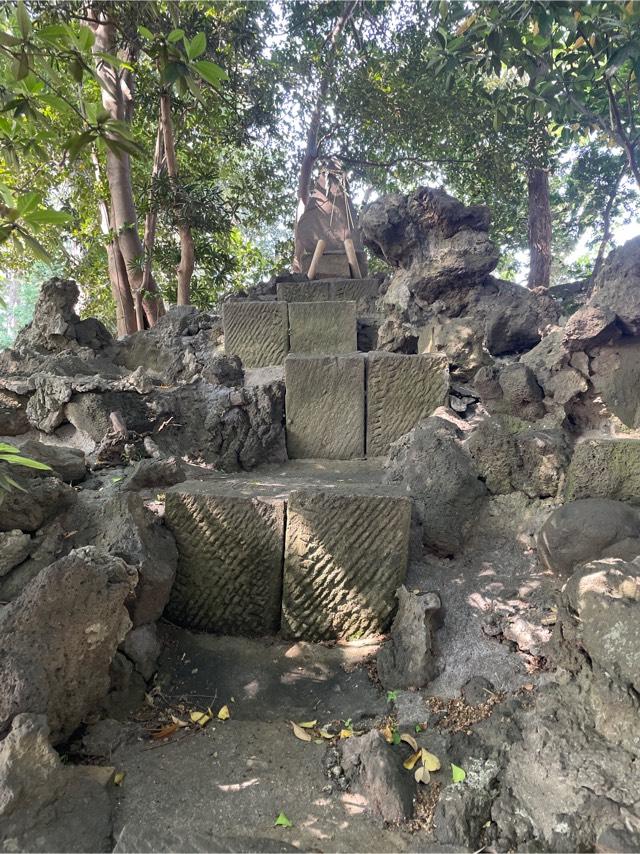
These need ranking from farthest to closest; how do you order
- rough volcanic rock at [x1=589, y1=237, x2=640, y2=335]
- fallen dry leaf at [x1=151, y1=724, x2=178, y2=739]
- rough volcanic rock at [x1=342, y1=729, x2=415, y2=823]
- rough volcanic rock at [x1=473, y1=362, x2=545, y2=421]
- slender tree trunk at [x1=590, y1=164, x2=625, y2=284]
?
1. slender tree trunk at [x1=590, y1=164, x2=625, y2=284]
2. rough volcanic rock at [x1=473, y1=362, x2=545, y2=421]
3. rough volcanic rock at [x1=589, y1=237, x2=640, y2=335]
4. fallen dry leaf at [x1=151, y1=724, x2=178, y2=739]
5. rough volcanic rock at [x1=342, y1=729, x2=415, y2=823]

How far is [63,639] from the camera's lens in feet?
6.83

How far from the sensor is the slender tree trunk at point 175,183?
7.39m

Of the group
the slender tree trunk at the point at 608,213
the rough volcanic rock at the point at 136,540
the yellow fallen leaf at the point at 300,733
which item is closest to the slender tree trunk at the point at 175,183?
the rough volcanic rock at the point at 136,540

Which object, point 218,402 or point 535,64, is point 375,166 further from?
point 218,402

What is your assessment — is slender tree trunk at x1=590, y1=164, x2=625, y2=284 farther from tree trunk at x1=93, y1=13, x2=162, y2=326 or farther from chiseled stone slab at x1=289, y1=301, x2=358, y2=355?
tree trunk at x1=93, y1=13, x2=162, y2=326

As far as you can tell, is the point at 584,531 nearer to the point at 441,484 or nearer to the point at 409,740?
the point at 441,484

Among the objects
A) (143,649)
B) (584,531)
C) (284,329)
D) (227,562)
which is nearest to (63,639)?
(143,649)

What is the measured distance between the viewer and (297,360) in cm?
416

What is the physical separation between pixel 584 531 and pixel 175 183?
7080 millimetres

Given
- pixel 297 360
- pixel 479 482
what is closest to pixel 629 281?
pixel 479 482

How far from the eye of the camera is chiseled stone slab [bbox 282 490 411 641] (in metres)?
2.75

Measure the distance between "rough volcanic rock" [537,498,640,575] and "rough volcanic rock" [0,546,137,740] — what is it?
2.10 meters

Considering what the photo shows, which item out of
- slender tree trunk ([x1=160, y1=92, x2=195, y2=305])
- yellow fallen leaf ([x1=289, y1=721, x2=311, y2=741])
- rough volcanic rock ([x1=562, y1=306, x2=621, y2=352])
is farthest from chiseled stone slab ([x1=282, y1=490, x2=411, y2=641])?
slender tree trunk ([x1=160, y1=92, x2=195, y2=305])

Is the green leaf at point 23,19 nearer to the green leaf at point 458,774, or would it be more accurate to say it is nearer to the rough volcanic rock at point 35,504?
the rough volcanic rock at point 35,504
